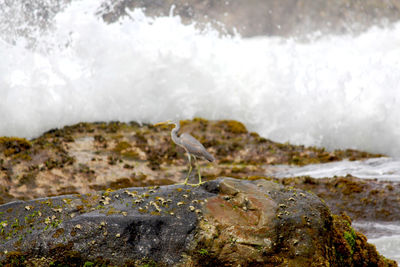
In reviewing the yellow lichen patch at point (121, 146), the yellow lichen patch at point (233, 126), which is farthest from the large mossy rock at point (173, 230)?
the yellow lichen patch at point (233, 126)

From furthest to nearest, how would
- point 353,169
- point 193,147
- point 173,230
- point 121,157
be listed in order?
point 121,157
point 353,169
point 193,147
point 173,230

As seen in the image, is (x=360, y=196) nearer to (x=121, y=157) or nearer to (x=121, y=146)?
(x=121, y=157)

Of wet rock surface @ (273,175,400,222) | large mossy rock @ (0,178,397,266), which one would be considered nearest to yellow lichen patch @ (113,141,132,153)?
wet rock surface @ (273,175,400,222)

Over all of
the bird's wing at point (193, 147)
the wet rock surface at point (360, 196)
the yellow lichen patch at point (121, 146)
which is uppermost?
the bird's wing at point (193, 147)

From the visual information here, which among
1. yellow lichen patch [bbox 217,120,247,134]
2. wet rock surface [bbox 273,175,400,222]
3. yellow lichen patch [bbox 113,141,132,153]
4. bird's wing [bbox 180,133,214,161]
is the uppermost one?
bird's wing [bbox 180,133,214,161]

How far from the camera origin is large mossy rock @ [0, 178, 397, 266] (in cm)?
894

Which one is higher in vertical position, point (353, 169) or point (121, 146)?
point (121, 146)

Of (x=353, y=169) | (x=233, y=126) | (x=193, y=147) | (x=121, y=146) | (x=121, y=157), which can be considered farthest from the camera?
(x=233, y=126)

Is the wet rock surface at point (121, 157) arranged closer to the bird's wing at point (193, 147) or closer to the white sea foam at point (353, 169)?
the white sea foam at point (353, 169)

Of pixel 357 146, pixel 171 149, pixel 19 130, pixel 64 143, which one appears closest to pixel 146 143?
pixel 171 149

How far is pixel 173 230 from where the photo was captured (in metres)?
9.42

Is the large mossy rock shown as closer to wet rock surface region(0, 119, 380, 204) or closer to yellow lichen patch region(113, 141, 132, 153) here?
wet rock surface region(0, 119, 380, 204)

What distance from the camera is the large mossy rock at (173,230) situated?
8938 mm

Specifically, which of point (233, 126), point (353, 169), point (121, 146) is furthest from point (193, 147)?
point (233, 126)
